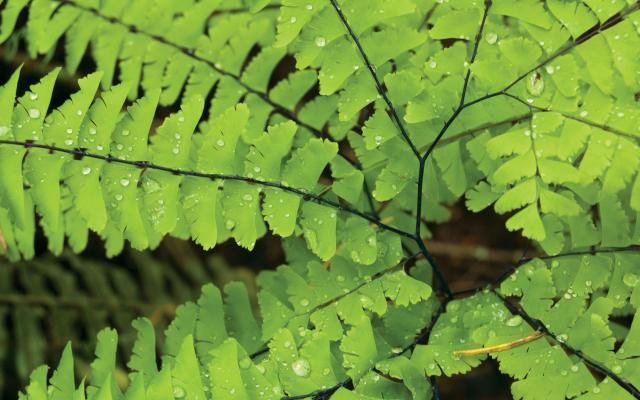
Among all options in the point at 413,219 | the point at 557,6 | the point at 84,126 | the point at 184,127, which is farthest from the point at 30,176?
the point at 557,6

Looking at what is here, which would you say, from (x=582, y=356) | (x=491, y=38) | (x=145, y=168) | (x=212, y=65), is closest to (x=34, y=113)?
(x=145, y=168)

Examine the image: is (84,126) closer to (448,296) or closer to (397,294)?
(397,294)

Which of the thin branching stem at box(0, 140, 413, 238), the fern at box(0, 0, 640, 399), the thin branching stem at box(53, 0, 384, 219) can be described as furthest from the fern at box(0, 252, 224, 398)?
the thin branching stem at box(0, 140, 413, 238)

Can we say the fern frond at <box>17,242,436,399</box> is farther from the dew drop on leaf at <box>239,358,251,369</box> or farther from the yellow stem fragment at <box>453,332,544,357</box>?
the yellow stem fragment at <box>453,332,544,357</box>

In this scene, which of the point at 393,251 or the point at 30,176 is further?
the point at 393,251

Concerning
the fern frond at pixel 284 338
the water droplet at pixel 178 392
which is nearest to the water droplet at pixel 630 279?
the fern frond at pixel 284 338

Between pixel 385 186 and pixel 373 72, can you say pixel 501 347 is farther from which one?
pixel 373 72

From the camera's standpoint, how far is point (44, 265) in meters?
1.84

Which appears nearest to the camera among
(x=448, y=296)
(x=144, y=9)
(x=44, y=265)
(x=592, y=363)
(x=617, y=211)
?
(x=592, y=363)

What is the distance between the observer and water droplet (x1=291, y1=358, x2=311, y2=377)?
960 millimetres

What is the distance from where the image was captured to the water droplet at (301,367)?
0.96 metres

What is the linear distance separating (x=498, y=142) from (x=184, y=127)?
50 cm

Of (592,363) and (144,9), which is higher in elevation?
(144,9)

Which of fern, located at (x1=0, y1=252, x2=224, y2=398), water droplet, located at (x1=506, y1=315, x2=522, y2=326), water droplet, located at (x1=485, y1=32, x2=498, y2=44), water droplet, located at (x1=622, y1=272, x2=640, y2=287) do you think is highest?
water droplet, located at (x1=485, y1=32, x2=498, y2=44)
